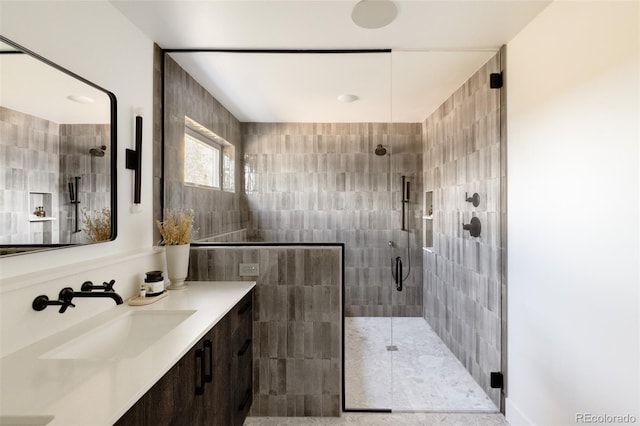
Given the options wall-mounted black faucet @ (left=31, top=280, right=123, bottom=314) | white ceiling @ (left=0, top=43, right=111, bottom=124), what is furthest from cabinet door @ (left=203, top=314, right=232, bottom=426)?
white ceiling @ (left=0, top=43, right=111, bottom=124)

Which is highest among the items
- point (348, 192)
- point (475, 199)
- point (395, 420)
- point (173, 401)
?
point (348, 192)

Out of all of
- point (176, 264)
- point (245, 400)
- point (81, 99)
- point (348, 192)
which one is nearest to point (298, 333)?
point (245, 400)

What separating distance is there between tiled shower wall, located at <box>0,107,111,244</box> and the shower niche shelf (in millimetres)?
2569

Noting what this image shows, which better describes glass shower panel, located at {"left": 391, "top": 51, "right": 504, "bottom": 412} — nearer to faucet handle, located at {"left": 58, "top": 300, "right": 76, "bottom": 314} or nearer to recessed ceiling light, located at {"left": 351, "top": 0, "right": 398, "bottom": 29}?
recessed ceiling light, located at {"left": 351, "top": 0, "right": 398, "bottom": 29}

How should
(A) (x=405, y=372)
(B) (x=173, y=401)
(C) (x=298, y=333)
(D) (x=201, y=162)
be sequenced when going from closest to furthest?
(B) (x=173, y=401), (C) (x=298, y=333), (A) (x=405, y=372), (D) (x=201, y=162)

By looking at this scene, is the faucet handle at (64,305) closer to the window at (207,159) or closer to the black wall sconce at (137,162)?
the black wall sconce at (137,162)

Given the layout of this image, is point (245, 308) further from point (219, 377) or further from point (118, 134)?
point (118, 134)

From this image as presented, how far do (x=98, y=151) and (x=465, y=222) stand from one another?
258cm

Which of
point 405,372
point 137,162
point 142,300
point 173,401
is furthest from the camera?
point 405,372

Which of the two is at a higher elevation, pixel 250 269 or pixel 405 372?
pixel 250 269

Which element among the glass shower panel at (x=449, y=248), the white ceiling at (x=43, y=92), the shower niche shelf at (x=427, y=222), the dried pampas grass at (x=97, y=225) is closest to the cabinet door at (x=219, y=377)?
the dried pampas grass at (x=97, y=225)

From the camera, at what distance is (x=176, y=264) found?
6.03 ft

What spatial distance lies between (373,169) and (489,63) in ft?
4.23

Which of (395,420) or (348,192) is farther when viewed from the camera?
(348,192)
